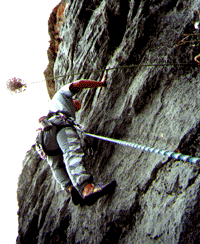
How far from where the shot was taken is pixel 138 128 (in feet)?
10.3

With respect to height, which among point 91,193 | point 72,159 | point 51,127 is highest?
point 51,127

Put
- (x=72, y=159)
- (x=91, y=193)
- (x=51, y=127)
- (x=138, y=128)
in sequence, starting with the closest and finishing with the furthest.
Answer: (x=91, y=193)
(x=72, y=159)
(x=138, y=128)
(x=51, y=127)

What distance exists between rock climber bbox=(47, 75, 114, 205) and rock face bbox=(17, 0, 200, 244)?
1.80ft

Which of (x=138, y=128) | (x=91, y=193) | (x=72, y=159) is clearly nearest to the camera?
(x=91, y=193)

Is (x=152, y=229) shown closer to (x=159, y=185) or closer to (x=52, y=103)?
(x=159, y=185)

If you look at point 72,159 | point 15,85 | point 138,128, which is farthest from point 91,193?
point 15,85

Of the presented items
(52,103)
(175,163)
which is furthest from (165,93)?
(52,103)

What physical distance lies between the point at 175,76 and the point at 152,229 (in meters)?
2.30

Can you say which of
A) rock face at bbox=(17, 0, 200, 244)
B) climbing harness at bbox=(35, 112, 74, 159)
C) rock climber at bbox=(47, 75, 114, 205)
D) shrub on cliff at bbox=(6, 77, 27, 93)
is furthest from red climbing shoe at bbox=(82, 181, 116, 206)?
shrub on cliff at bbox=(6, 77, 27, 93)

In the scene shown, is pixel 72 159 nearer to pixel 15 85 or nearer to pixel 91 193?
pixel 91 193

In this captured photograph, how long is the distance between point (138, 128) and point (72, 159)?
1.30m

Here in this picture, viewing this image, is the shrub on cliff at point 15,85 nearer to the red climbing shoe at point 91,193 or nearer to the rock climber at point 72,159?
the rock climber at point 72,159

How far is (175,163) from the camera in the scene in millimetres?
2268

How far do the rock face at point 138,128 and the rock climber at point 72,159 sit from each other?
1.80 ft
